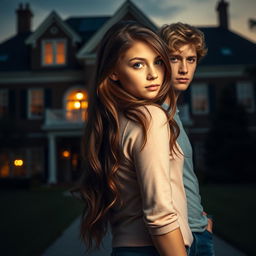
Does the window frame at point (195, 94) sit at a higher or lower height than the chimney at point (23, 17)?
lower

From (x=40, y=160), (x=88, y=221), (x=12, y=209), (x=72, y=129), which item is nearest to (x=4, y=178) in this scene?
(x=40, y=160)

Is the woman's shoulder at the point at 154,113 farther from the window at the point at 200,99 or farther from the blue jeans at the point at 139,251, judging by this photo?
the window at the point at 200,99

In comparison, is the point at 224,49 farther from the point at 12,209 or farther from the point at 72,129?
the point at 12,209

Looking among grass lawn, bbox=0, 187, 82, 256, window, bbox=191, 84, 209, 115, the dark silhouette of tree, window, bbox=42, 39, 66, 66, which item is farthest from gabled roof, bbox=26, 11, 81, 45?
grass lawn, bbox=0, 187, 82, 256

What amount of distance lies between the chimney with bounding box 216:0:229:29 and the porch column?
44.8 ft

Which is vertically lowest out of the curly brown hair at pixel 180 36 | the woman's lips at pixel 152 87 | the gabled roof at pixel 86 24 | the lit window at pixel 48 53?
the woman's lips at pixel 152 87

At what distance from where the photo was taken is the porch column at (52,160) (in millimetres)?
19938

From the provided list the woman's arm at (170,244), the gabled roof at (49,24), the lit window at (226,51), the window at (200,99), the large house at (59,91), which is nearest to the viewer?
the woman's arm at (170,244)

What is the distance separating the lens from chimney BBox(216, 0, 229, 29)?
25.4 meters

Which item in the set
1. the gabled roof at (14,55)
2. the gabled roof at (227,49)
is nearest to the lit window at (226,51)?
the gabled roof at (227,49)

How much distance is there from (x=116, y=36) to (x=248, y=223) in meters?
6.66

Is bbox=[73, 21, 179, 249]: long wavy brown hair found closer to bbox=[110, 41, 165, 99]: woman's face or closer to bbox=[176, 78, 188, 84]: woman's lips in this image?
bbox=[110, 41, 165, 99]: woman's face

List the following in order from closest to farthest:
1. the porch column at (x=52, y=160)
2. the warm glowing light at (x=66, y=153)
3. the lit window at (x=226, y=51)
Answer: the porch column at (x=52, y=160) < the warm glowing light at (x=66, y=153) < the lit window at (x=226, y=51)

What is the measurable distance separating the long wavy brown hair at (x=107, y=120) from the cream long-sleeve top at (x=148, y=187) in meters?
0.03
